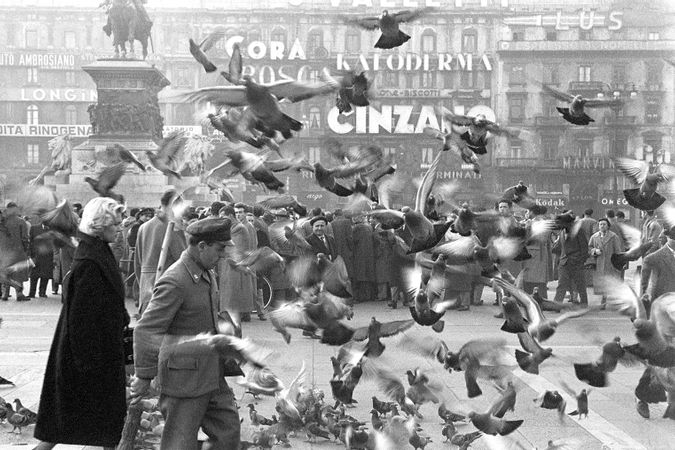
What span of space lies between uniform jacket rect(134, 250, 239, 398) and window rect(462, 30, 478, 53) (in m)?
68.3

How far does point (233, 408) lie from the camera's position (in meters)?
5.13

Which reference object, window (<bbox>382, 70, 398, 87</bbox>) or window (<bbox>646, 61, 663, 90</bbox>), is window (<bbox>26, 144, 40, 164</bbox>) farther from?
window (<bbox>646, 61, 663, 90</bbox>)

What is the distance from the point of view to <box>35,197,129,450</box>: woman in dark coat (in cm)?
505

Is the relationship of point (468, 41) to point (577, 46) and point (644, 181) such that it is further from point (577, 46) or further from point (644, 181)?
point (644, 181)

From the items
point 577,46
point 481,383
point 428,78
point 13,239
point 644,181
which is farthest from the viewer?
point 428,78

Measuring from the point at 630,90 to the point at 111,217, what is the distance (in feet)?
211

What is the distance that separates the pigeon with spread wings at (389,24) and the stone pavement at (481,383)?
1.99m

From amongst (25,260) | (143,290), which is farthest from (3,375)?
(25,260)

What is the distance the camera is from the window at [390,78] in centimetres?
6856

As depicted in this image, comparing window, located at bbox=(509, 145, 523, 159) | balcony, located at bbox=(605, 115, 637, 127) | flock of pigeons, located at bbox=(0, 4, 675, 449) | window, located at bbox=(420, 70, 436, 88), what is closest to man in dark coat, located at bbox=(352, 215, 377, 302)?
flock of pigeons, located at bbox=(0, 4, 675, 449)

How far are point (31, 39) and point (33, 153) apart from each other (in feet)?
32.0

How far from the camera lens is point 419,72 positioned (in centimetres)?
6881

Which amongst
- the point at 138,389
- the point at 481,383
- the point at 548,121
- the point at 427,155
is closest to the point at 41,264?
the point at 481,383

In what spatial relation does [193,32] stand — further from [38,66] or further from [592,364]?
[592,364]
